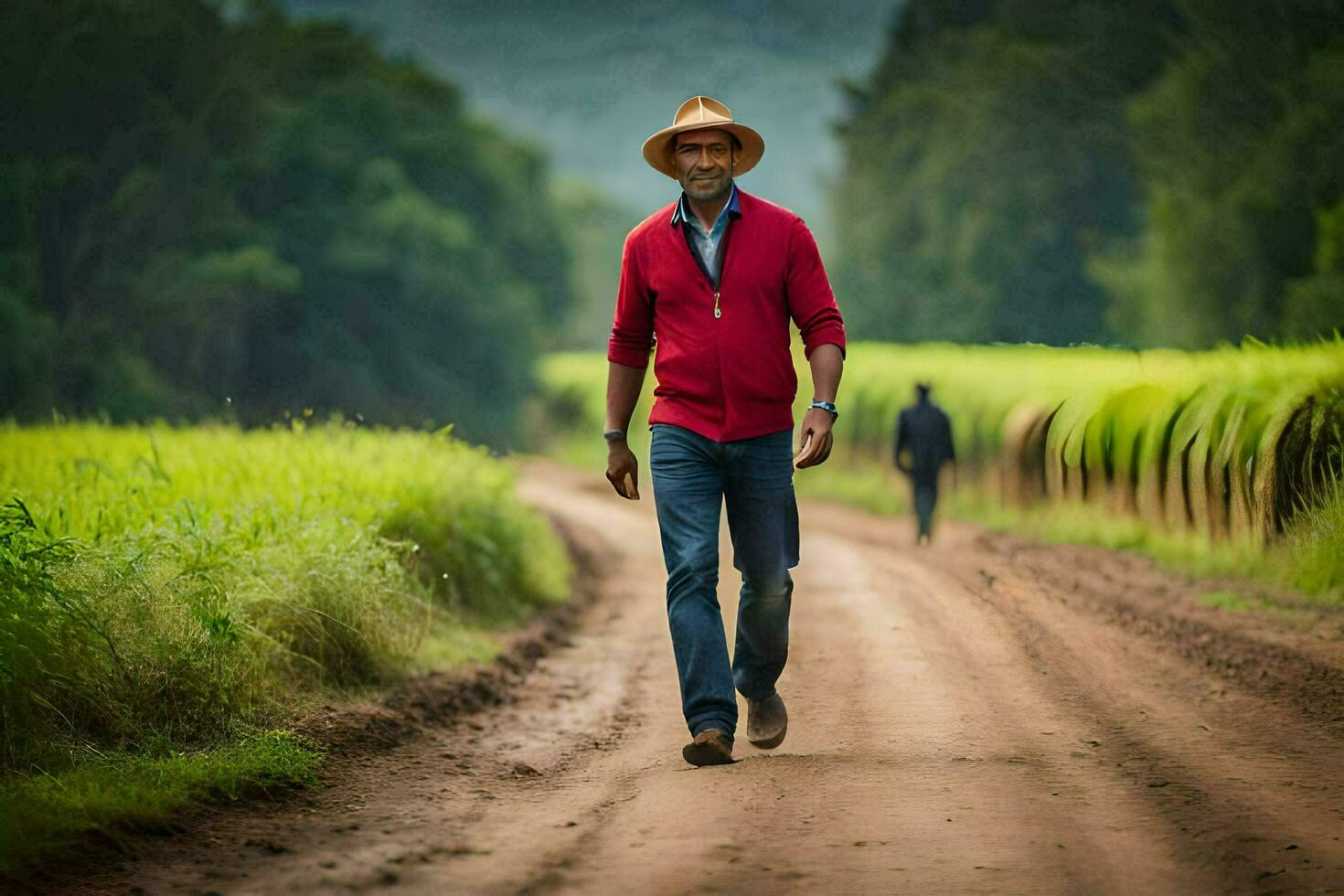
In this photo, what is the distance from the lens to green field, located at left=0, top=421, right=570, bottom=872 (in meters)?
6.11

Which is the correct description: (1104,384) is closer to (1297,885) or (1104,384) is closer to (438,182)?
(1297,885)

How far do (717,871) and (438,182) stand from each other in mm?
40202

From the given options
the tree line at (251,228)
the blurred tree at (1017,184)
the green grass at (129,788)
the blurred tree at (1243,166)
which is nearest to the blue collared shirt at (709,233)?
the green grass at (129,788)

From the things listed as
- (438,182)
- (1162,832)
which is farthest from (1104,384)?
(438,182)

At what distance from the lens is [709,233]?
6348 millimetres

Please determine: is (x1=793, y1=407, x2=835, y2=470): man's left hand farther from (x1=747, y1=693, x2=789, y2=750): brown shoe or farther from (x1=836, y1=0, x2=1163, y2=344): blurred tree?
(x1=836, y1=0, x2=1163, y2=344): blurred tree

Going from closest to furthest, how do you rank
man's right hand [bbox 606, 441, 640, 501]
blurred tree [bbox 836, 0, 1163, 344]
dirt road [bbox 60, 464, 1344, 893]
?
1. dirt road [bbox 60, 464, 1344, 893]
2. man's right hand [bbox 606, 441, 640, 501]
3. blurred tree [bbox 836, 0, 1163, 344]

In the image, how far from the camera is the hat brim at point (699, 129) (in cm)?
636

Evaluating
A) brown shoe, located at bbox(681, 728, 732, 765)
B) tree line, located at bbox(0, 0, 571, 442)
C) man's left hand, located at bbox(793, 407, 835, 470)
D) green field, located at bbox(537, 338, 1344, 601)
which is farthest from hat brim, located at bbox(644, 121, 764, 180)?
tree line, located at bbox(0, 0, 571, 442)

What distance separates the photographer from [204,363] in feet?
119

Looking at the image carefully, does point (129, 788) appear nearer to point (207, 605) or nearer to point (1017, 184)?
point (207, 605)

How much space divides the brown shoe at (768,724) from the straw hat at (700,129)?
2181mm

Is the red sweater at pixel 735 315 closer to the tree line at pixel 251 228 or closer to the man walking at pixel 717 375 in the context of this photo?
the man walking at pixel 717 375

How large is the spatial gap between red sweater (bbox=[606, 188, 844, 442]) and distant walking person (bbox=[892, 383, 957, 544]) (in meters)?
11.4
